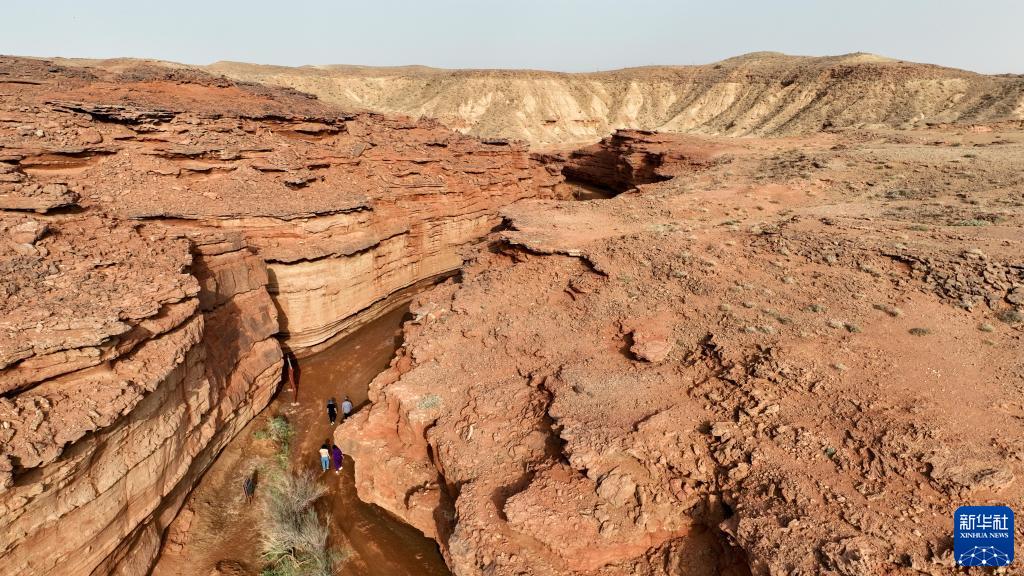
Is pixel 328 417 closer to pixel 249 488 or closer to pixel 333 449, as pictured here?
pixel 333 449

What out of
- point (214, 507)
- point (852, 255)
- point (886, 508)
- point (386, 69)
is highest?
point (386, 69)

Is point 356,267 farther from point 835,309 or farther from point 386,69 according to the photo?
point 386,69

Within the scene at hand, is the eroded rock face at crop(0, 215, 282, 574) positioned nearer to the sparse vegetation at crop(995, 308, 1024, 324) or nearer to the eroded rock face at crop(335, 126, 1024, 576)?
the eroded rock face at crop(335, 126, 1024, 576)

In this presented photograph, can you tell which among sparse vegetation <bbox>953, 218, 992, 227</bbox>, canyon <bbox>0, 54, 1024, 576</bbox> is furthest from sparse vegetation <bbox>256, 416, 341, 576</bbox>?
sparse vegetation <bbox>953, 218, 992, 227</bbox>

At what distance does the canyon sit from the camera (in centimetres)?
574

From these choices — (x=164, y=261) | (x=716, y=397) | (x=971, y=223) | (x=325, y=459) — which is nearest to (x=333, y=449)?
(x=325, y=459)

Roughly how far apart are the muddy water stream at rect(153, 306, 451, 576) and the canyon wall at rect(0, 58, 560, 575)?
0.43m

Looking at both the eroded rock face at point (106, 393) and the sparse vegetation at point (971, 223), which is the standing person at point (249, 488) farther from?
the sparse vegetation at point (971, 223)

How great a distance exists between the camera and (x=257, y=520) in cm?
911

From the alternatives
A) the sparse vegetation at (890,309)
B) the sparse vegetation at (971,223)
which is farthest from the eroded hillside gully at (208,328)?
the sparse vegetation at (971,223)

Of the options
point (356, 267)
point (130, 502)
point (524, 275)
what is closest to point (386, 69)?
point (356, 267)

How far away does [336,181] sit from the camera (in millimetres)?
17031

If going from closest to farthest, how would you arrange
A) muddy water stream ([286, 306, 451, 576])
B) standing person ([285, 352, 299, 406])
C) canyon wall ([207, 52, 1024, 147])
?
muddy water stream ([286, 306, 451, 576])
standing person ([285, 352, 299, 406])
canyon wall ([207, 52, 1024, 147])

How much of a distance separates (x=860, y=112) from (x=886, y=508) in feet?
156
